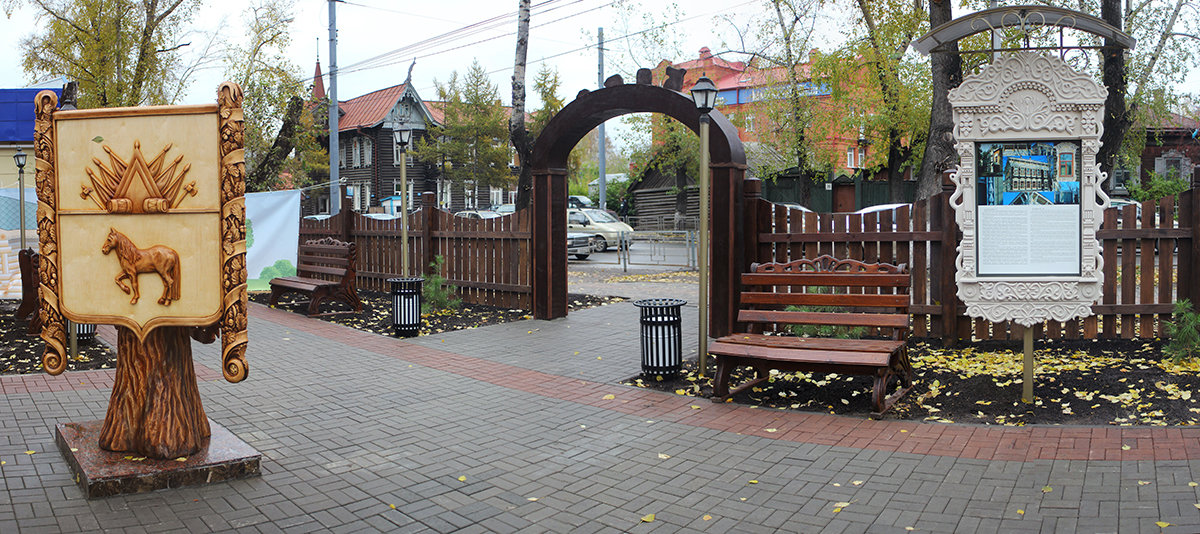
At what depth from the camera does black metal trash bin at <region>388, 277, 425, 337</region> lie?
10461 mm

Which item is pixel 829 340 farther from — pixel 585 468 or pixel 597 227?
pixel 597 227

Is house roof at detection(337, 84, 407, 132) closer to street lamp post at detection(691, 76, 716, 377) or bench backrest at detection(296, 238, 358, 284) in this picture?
bench backrest at detection(296, 238, 358, 284)

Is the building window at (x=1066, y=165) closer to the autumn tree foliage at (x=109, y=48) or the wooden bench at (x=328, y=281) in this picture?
the wooden bench at (x=328, y=281)

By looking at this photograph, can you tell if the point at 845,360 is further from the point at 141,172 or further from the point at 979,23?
the point at 141,172

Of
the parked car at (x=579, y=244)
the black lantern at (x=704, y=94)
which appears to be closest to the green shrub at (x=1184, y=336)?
the black lantern at (x=704, y=94)

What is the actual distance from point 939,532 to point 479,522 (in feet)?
7.34

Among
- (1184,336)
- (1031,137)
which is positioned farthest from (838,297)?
(1184,336)

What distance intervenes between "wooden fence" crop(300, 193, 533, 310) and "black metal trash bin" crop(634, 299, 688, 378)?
4.85m

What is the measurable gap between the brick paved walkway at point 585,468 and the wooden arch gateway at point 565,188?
2476 millimetres

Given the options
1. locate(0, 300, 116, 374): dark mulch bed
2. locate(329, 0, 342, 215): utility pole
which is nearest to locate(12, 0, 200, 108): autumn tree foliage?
locate(329, 0, 342, 215): utility pole

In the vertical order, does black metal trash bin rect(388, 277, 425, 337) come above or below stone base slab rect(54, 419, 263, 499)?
above

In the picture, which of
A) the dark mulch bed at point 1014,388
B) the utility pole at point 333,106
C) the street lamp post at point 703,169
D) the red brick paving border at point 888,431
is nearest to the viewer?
the red brick paving border at point 888,431

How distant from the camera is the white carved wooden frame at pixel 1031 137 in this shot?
244 inches

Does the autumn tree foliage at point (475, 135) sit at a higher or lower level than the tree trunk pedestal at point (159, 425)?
higher
